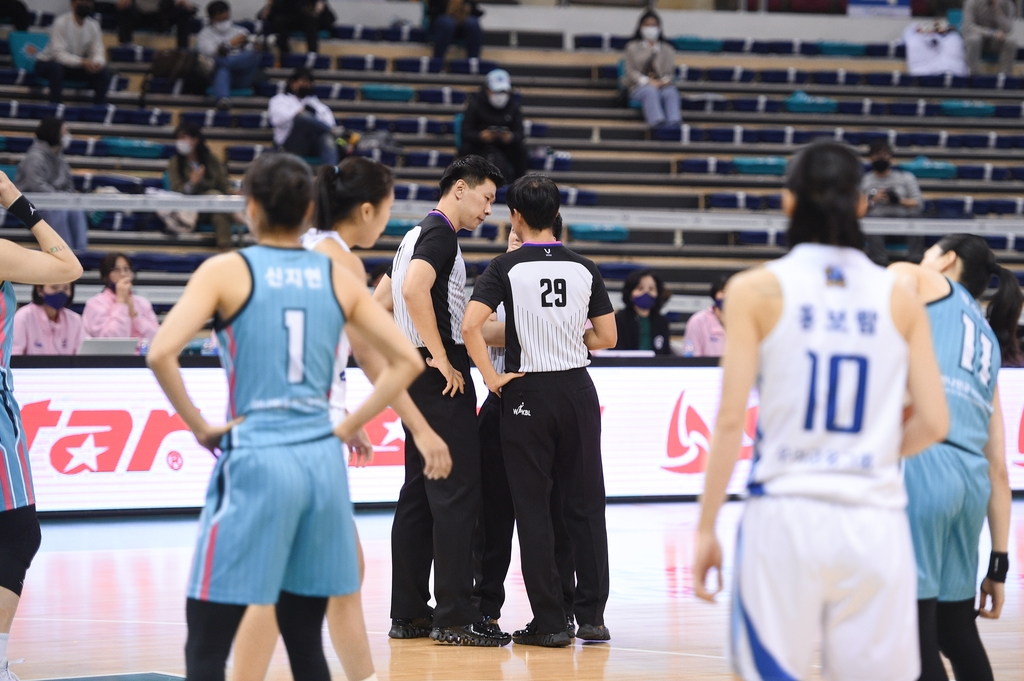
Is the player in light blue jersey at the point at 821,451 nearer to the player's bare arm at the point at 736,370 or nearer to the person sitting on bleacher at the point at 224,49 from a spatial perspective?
the player's bare arm at the point at 736,370

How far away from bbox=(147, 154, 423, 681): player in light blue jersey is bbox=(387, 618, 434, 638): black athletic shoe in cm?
229

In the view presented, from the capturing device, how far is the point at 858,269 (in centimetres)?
251

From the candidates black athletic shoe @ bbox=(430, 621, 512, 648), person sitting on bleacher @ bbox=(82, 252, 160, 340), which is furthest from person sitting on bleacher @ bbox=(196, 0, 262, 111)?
black athletic shoe @ bbox=(430, 621, 512, 648)

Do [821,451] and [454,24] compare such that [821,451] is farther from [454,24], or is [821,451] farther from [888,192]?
[454,24]

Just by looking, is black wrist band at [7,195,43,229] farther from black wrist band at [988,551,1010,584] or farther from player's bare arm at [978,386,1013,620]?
black wrist band at [988,551,1010,584]

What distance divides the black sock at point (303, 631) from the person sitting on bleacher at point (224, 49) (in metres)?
12.7

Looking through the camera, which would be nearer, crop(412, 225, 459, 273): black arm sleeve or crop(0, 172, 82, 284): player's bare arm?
crop(0, 172, 82, 284): player's bare arm

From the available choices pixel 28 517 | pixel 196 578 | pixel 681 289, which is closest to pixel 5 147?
pixel 681 289

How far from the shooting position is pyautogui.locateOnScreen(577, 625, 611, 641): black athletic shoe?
5.07 metres

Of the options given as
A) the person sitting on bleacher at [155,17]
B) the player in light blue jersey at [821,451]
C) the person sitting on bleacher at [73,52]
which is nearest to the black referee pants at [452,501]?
the player in light blue jersey at [821,451]

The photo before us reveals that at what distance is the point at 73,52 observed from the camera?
14023mm

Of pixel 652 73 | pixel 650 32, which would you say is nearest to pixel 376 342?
pixel 650 32

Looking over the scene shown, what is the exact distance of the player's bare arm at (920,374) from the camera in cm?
252

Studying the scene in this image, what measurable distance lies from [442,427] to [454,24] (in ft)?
40.8
